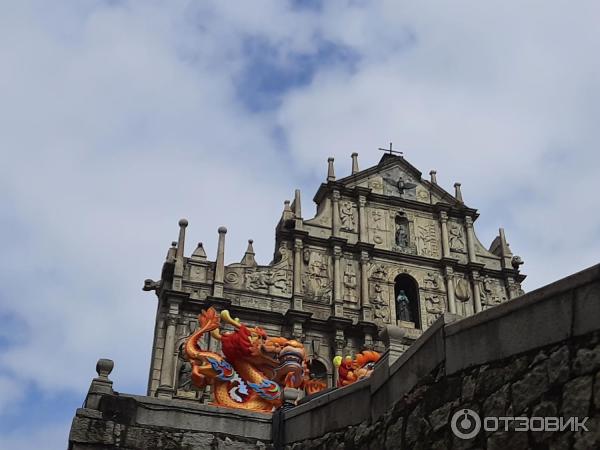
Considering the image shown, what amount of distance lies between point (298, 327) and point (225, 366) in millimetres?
10462

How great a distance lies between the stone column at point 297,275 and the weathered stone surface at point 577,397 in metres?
17.9

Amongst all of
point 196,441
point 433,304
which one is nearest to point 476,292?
point 433,304

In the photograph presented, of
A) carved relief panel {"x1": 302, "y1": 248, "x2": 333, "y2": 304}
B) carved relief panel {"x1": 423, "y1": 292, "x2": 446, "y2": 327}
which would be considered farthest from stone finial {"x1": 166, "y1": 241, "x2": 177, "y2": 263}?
carved relief panel {"x1": 423, "y1": 292, "x2": 446, "y2": 327}

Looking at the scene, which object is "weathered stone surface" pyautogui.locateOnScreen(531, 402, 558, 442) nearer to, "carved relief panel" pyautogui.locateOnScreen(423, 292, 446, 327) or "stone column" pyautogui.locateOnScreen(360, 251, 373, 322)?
"stone column" pyautogui.locateOnScreen(360, 251, 373, 322)

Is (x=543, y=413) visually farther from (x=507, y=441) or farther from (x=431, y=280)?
(x=431, y=280)

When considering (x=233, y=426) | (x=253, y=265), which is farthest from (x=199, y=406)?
(x=253, y=265)

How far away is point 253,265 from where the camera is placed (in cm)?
2291

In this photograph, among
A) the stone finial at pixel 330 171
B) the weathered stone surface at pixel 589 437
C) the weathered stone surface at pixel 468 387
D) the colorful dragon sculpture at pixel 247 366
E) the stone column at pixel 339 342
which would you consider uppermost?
the stone finial at pixel 330 171

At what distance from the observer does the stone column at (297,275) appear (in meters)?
22.1

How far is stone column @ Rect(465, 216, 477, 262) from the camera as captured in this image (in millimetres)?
25447

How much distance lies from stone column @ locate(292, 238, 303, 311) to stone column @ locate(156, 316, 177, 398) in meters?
3.92

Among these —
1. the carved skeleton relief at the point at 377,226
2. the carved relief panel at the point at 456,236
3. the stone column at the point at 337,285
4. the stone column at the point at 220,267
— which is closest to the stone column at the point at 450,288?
the carved relief panel at the point at 456,236

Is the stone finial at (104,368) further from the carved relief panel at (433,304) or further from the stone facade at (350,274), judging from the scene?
the carved relief panel at (433,304)

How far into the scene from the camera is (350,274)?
77.7 feet
